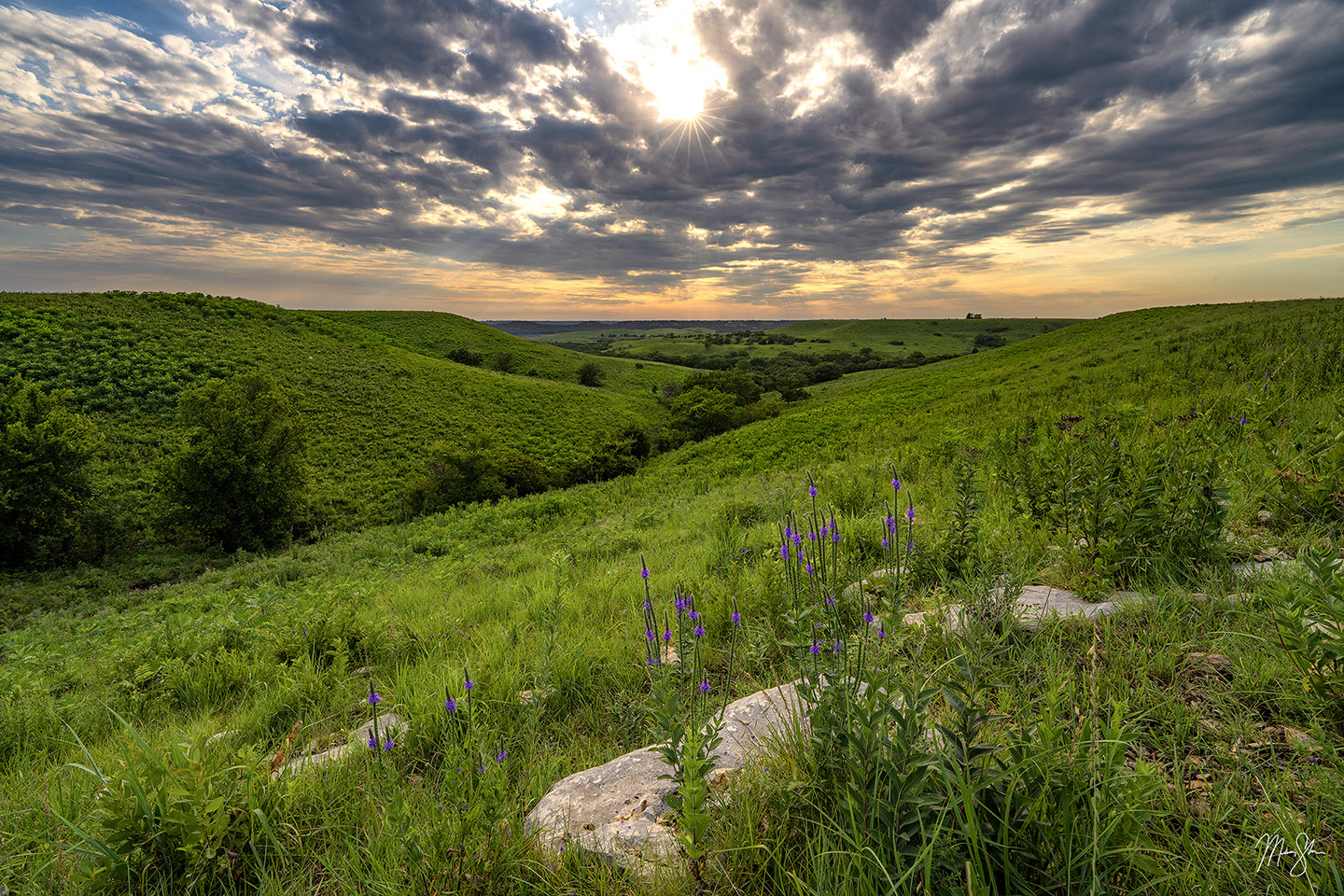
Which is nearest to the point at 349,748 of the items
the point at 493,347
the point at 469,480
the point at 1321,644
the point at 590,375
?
the point at 1321,644

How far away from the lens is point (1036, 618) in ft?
8.91

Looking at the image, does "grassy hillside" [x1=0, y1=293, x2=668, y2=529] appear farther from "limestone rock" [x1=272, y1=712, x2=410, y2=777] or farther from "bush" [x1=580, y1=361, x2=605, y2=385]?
"limestone rock" [x1=272, y1=712, x2=410, y2=777]

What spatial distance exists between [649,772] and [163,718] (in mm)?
4509

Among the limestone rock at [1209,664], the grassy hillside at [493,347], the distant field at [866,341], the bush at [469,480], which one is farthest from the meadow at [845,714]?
the distant field at [866,341]

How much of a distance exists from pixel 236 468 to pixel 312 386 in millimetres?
25978

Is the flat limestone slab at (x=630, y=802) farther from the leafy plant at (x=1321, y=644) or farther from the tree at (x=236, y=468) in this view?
the tree at (x=236, y=468)

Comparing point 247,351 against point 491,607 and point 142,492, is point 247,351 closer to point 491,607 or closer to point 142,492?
point 142,492

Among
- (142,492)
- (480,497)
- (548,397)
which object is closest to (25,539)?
(142,492)

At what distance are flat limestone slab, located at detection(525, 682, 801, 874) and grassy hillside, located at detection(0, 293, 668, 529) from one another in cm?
3469

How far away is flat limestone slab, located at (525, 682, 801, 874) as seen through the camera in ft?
6.05

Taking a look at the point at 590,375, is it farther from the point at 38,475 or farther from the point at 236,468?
the point at 38,475

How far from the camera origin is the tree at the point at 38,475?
21422 mm

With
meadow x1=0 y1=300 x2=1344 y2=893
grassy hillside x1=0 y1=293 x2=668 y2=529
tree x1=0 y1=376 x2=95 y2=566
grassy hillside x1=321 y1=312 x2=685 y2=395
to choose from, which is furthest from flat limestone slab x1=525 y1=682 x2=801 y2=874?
grassy hillside x1=321 y1=312 x2=685 y2=395

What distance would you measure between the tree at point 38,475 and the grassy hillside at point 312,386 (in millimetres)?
3905
